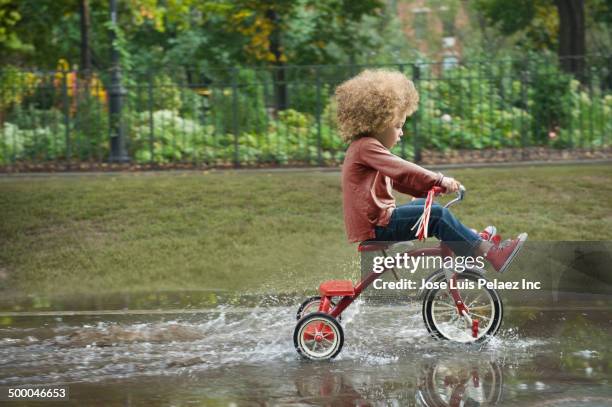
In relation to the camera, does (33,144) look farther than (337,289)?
Yes

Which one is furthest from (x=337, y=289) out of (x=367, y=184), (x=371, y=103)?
(x=371, y=103)

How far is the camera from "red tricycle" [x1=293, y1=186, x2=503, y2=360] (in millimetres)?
6465

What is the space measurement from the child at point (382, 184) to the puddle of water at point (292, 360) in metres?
0.69

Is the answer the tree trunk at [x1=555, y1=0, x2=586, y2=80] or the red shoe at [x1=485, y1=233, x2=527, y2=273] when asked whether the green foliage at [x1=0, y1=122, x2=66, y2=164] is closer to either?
the red shoe at [x1=485, y1=233, x2=527, y2=273]

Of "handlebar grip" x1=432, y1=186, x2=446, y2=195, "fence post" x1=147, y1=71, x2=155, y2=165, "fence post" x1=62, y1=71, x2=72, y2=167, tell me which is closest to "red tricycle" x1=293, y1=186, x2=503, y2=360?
"handlebar grip" x1=432, y1=186, x2=446, y2=195

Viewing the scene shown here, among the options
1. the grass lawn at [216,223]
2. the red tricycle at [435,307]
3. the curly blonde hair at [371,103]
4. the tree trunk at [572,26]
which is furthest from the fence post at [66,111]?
the tree trunk at [572,26]

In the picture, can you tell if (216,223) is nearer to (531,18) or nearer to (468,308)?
(468,308)

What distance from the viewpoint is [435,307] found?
6.84m

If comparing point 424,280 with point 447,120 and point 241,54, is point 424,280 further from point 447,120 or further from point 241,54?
point 241,54

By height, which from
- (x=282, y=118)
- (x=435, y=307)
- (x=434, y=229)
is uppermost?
(x=282, y=118)

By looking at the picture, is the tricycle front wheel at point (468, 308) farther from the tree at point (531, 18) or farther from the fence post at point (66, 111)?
the tree at point (531, 18)

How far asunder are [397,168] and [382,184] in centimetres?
30

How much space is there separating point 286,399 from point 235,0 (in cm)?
1541

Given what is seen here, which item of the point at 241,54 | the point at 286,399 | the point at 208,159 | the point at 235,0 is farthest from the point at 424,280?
the point at 241,54
